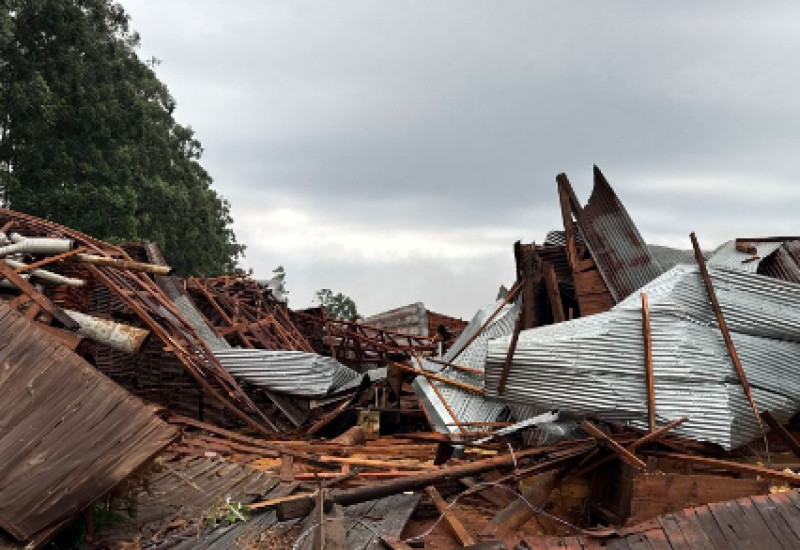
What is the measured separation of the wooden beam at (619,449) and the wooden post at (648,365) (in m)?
0.65

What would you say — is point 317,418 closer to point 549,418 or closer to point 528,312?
point 528,312

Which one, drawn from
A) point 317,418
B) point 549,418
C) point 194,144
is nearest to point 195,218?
point 194,144

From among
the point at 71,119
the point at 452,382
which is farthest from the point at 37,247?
the point at 71,119

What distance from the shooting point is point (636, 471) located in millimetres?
5508

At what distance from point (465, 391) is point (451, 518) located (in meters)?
3.65

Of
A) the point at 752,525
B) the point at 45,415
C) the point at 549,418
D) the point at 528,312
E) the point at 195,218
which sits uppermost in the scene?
the point at 195,218

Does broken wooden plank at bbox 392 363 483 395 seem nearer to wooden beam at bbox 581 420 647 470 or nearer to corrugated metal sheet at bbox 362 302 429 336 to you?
wooden beam at bbox 581 420 647 470

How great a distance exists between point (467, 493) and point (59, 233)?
7.89 meters

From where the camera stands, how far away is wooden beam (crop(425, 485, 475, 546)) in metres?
5.20

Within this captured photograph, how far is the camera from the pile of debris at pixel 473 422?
5.11 m

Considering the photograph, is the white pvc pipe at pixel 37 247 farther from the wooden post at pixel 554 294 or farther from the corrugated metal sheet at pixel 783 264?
the corrugated metal sheet at pixel 783 264

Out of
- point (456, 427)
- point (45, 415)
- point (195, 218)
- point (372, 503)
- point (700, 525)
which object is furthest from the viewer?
point (195, 218)

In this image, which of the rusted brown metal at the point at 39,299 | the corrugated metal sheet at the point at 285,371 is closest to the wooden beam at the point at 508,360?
the corrugated metal sheet at the point at 285,371

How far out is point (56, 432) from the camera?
5.16 meters
